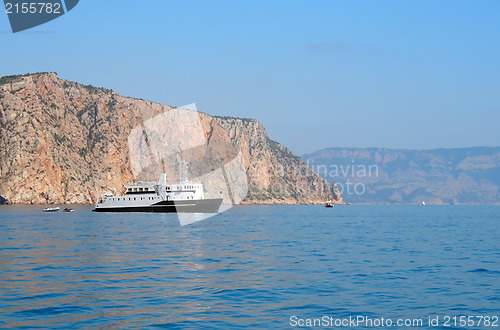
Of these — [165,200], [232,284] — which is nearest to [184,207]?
[165,200]

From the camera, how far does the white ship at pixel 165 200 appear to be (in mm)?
114500

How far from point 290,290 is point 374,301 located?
159 inches

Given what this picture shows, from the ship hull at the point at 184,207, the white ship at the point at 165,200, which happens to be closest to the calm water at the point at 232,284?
the ship hull at the point at 184,207

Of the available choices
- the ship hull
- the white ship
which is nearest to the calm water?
the ship hull

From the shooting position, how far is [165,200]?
380ft

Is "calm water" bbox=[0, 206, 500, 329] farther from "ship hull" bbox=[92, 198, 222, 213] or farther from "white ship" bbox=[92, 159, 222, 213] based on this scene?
"white ship" bbox=[92, 159, 222, 213]

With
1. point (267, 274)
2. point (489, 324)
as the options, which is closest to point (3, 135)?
point (267, 274)

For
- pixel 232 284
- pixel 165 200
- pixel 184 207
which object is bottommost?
pixel 184 207

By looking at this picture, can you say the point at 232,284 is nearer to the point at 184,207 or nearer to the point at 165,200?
the point at 184,207

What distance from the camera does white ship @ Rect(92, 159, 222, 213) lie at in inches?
4508

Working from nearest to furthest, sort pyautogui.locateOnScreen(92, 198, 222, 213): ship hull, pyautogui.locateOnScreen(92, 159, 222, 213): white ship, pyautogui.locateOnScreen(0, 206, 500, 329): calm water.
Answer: pyautogui.locateOnScreen(0, 206, 500, 329): calm water, pyautogui.locateOnScreen(92, 198, 222, 213): ship hull, pyautogui.locateOnScreen(92, 159, 222, 213): white ship

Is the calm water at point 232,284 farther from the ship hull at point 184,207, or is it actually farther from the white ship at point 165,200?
the white ship at point 165,200

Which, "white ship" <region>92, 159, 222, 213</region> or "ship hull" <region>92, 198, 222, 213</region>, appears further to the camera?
"white ship" <region>92, 159, 222, 213</region>

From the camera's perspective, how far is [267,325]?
17.9 meters
